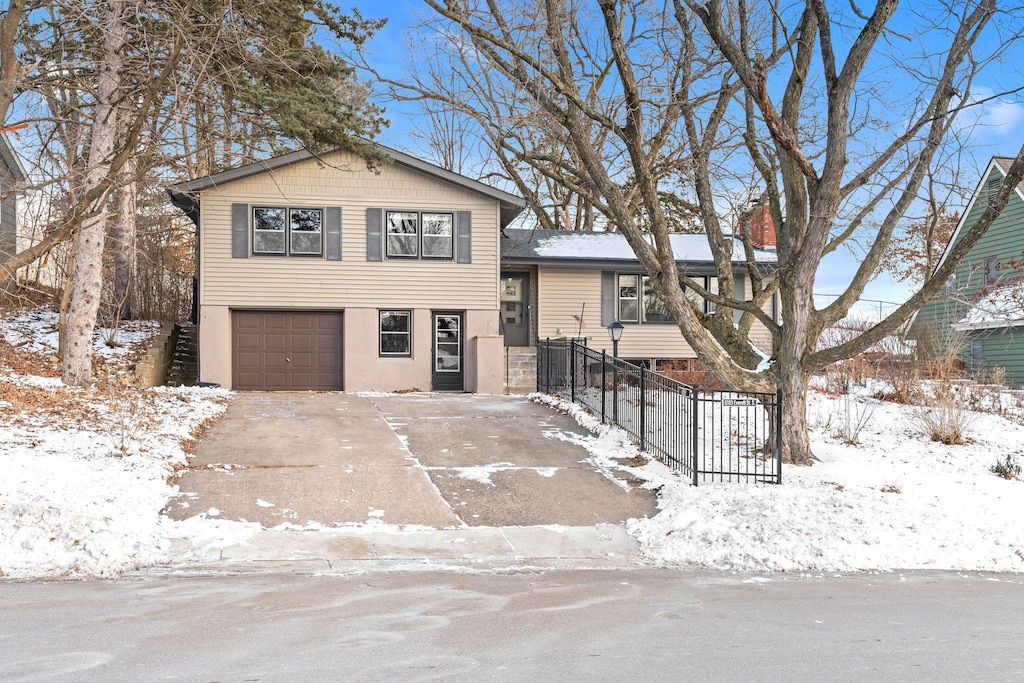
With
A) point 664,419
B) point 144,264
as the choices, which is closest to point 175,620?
point 664,419

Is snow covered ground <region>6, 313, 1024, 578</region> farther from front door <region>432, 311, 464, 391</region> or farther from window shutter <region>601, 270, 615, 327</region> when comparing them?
window shutter <region>601, 270, 615, 327</region>

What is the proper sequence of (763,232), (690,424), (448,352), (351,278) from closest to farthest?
(690,424) < (351,278) < (448,352) < (763,232)

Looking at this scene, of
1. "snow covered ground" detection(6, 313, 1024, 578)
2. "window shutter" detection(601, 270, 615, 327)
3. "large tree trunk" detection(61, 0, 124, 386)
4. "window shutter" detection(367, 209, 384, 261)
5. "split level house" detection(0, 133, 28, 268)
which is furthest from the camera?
"split level house" detection(0, 133, 28, 268)

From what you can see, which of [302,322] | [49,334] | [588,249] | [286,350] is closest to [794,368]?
[588,249]

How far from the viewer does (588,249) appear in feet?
80.2

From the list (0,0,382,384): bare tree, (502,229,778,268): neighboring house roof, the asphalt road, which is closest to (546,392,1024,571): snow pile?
the asphalt road

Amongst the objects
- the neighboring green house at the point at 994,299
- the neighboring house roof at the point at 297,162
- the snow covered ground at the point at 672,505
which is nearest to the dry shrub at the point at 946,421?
the snow covered ground at the point at 672,505

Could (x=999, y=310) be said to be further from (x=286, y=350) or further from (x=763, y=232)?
(x=286, y=350)

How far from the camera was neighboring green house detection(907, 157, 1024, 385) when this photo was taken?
24767mm

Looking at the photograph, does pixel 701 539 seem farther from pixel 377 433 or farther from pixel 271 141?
pixel 271 141

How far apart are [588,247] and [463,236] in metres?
4.45

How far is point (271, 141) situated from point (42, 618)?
63.0 ft

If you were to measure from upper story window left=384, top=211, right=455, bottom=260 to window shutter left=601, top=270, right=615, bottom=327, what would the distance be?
4990mm

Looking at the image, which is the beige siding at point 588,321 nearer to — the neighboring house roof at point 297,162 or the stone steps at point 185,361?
the neighboring house roof at point 297,162
